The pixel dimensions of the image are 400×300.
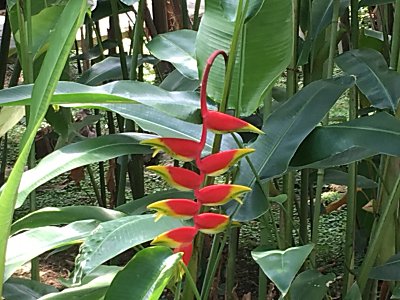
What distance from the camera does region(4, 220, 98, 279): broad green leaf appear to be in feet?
1.95

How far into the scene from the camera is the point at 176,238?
532 mm

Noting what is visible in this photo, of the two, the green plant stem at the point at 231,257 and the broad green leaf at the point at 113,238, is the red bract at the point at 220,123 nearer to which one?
the broad green leaf at the point at 113,238

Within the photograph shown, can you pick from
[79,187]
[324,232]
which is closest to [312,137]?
[324,232]

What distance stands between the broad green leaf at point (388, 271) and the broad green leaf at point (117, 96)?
1.04 ft

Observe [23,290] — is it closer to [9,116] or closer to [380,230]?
[9,116]

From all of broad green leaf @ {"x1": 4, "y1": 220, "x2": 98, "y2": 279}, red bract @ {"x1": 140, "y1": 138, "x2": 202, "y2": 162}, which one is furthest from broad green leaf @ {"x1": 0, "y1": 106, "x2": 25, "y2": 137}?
red bract @ {"x1": 140, "y1": 138, "x2": 202, "y2": 162}

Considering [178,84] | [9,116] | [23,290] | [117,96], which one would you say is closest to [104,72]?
[178,84]

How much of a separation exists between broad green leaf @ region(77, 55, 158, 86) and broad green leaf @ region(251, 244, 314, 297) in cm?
Result: 68

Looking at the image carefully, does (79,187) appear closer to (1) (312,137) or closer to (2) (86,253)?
(1) (312,137)

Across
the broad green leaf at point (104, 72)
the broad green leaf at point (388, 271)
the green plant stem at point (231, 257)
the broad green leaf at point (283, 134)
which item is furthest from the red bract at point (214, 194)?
the broad green leaf at point (104, 72)

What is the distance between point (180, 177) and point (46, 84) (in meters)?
0.13

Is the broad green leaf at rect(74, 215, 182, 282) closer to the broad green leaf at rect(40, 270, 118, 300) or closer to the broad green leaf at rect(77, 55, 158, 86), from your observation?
the broad green leaf at rect(40, 270, 118, 300)

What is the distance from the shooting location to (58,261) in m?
1.73

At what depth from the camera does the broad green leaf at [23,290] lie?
2.77 ft
